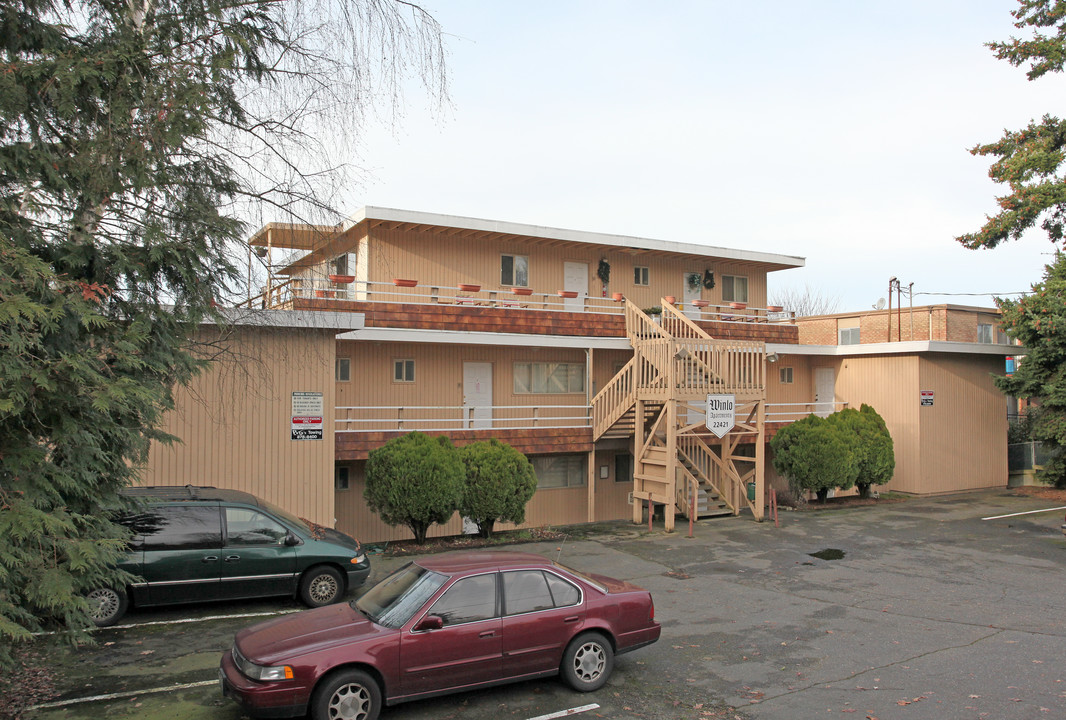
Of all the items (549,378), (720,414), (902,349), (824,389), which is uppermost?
(902,349)

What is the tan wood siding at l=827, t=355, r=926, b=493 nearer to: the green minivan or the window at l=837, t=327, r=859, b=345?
the window at l=837, t=327, r=859, b=345

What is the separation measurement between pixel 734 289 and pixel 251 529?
62.7 feet

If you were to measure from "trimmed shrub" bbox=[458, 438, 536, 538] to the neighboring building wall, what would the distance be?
2920 millimetres

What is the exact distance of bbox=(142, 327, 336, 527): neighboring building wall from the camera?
13.5 m

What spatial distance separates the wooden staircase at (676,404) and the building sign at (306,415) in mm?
7969

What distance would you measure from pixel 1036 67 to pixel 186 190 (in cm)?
2692

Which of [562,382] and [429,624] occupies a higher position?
[562,382]

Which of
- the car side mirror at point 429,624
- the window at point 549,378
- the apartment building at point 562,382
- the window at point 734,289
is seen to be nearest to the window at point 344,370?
the apartment building at point 562,382

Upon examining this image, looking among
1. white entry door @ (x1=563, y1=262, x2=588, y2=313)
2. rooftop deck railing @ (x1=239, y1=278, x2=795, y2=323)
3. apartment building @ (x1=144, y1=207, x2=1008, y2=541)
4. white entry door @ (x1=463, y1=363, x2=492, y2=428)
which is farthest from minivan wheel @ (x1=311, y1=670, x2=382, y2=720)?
white entry door @ (x1=563, y1=262, x2=588, y2=313)

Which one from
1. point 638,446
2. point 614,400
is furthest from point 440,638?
point 614,400

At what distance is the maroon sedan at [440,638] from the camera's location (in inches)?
257

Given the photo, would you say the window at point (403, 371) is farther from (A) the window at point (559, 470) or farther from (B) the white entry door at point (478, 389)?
(A) the window at point (559, 470)

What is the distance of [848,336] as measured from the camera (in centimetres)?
2855

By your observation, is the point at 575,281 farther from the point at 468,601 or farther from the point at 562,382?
the point at 468,601
